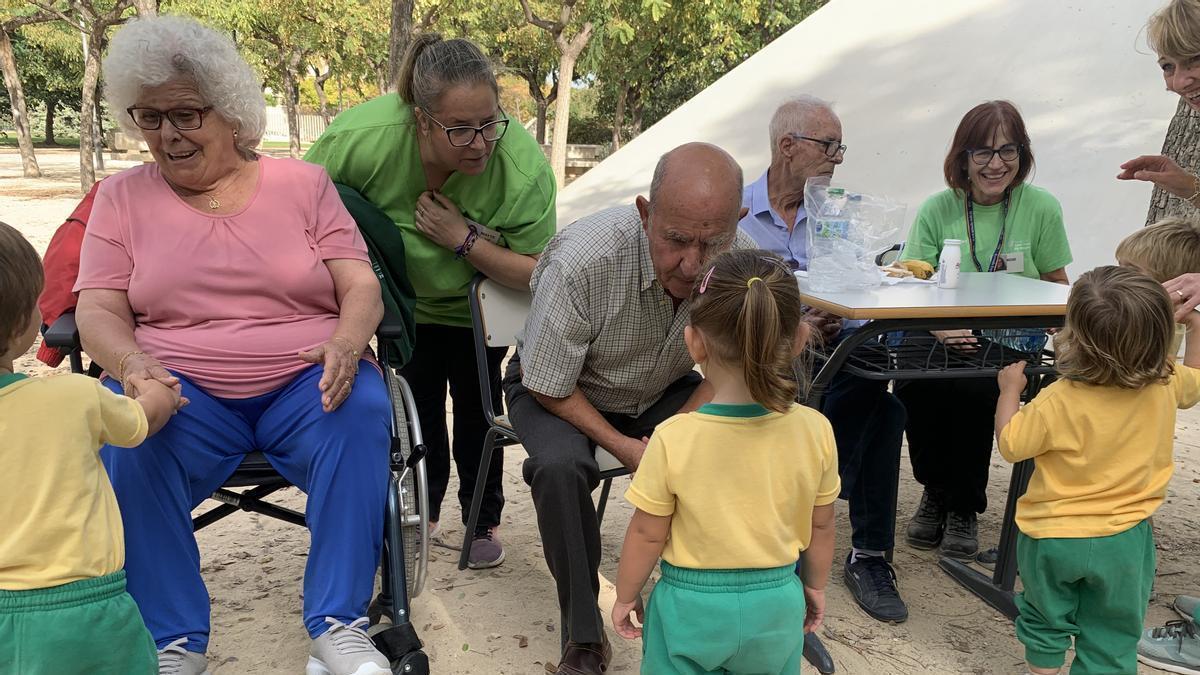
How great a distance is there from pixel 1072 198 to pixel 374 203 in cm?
546

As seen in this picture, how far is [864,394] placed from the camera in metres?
3.04

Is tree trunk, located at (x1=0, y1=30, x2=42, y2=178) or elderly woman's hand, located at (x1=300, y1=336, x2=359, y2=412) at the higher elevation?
tree trunk, located at (x1=0, y1=30, x2=42, y2=178)

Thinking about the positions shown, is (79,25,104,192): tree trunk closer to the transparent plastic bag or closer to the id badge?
the transparent plastic bag

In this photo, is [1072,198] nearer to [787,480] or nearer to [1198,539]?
[1198,539]

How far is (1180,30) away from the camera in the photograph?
276 centimetres

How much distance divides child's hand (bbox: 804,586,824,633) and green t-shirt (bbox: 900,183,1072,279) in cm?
171

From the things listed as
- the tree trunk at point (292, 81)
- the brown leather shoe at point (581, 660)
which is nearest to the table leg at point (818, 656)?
the brown leather shoe at point (581, 660)

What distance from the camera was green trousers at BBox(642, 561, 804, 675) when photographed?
181 centimetres

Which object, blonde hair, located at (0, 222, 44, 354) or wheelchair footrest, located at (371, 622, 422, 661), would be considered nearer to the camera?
blonde hair, located at (0, 222, 44, 354)

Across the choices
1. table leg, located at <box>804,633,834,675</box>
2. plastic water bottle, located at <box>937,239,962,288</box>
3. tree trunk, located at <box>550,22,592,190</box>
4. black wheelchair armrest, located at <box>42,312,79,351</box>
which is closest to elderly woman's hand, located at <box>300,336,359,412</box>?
black wheelchair armrest, located at <box>42,312,79,351</box>

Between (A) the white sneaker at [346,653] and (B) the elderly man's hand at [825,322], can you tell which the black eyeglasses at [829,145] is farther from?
(A) the white sneaker at [346,653]

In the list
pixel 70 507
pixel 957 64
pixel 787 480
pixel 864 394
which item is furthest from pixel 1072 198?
pixel 70 507

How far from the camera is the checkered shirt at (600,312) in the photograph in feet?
7.97

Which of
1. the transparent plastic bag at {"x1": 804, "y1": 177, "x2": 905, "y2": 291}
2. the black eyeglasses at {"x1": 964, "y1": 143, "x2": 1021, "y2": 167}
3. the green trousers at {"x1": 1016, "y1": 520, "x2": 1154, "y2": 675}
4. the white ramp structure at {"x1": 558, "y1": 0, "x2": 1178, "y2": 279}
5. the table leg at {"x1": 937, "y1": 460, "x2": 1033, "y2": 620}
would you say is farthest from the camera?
the white ramp structure at {"x1": 558, "y1": 0, "x2": 1178, "y2": 279}
